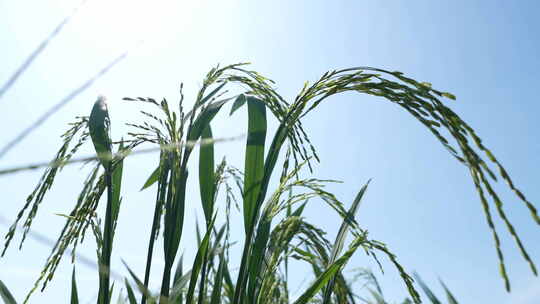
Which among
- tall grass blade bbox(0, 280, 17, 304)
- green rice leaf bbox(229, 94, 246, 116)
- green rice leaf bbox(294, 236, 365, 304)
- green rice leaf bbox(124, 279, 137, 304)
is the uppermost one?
green rice leaf bbox(229, 94, 246, 116)

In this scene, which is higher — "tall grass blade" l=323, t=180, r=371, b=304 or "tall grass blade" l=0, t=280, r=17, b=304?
"tall grass blade" l=323, t=180, r=371, b=304

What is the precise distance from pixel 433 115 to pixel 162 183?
728 mm

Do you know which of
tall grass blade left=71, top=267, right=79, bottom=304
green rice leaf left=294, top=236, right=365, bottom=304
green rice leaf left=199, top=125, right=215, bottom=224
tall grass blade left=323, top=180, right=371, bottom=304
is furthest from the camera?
tall grass blade left=71, top=267, right=79, bottom=304

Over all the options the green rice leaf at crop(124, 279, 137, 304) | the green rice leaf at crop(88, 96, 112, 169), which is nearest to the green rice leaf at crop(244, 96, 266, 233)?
the green rice leaf at crop(88, 96, 112, 169)

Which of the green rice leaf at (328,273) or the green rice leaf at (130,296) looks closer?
the green rice leaf at (328,273)

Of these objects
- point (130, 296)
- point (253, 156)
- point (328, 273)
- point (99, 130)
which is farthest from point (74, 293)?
point (328, 273)

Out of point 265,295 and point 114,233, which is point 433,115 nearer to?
point 265,295

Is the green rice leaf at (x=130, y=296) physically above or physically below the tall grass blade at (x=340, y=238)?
below

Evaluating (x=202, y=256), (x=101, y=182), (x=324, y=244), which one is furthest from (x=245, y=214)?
(x=101, y=182)

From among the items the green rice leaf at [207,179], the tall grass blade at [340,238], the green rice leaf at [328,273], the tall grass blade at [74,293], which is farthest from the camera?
the tall grass blade at [74,293]

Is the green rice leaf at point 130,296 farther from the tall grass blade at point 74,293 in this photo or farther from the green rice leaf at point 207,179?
the green rice leaf at point 207,179

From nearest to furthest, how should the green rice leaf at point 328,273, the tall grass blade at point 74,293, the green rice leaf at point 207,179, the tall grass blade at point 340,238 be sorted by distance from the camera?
the green rice leaf at point 328,273
the tall grass blade at point 340,238
the green rice leaf at point 207,179
the tall grass blade at point 74,293

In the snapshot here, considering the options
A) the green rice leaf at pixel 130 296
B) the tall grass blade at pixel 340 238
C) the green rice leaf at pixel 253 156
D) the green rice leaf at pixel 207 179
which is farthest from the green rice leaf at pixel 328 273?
the green rice leaf at pixel 130 296

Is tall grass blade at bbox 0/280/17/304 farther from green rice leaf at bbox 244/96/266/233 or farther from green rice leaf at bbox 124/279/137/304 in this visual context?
green rice leaf at bbox 244/96/266/233
